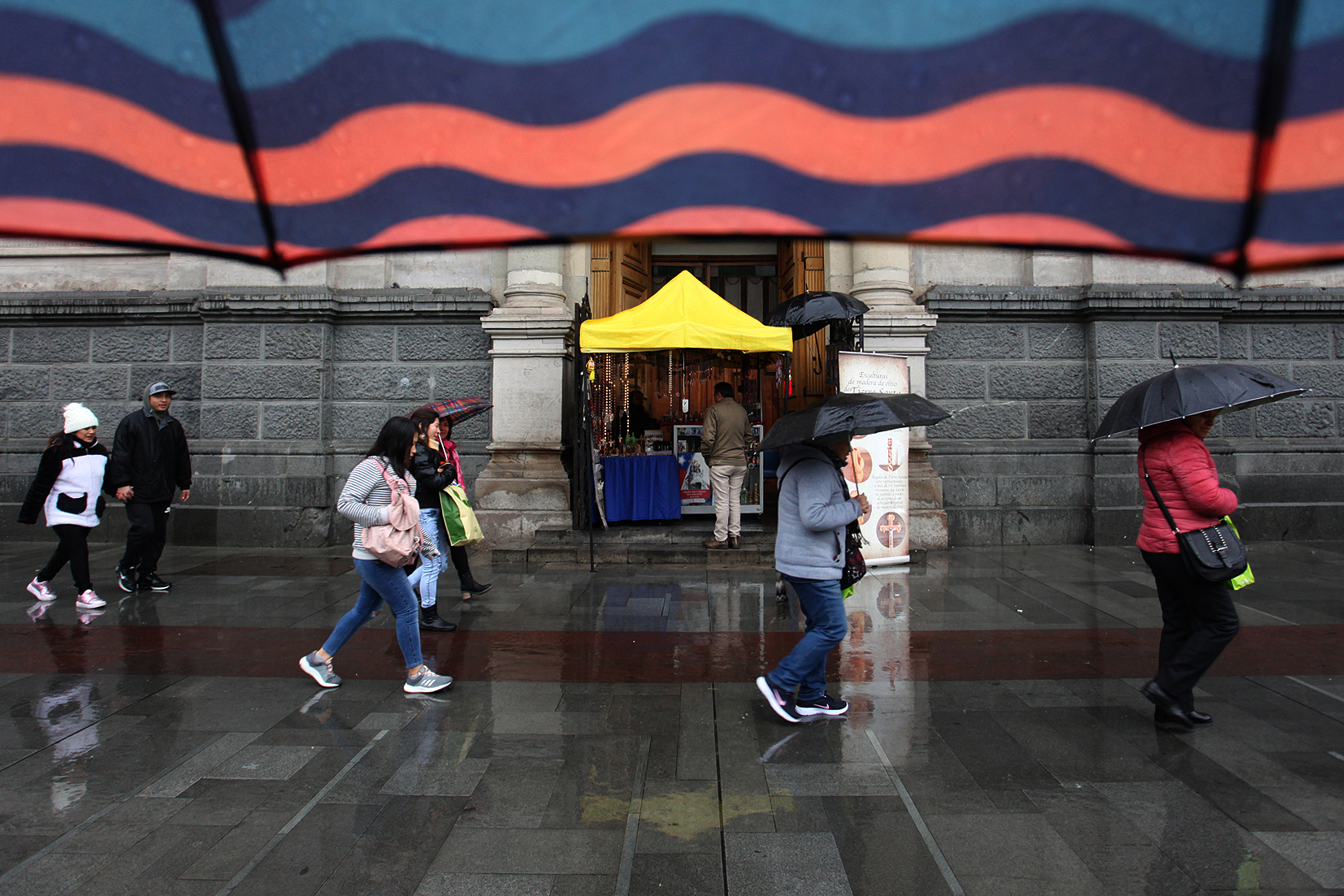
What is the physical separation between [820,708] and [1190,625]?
1.97 meters

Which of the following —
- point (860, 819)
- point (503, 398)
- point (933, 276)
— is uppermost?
point (933, 276)

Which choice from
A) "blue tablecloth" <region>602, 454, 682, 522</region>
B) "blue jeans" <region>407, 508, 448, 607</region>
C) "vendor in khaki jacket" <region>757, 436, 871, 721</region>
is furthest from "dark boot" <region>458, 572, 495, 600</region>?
"vendor in khaki jacket" <region>757, 436, 871, 721</region>

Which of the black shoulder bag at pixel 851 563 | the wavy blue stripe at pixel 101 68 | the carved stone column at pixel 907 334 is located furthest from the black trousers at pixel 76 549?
the carved stone column at pixel 907 334

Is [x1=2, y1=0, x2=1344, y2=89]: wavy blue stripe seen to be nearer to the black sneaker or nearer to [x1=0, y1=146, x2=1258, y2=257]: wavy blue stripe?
[x1=0, y1=146, x2=1258, y2=257]: wavy blue stripe

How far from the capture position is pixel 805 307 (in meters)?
8.74

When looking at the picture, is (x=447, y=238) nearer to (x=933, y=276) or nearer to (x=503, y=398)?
(x=503, y=398)

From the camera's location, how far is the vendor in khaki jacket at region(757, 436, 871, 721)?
160 inches

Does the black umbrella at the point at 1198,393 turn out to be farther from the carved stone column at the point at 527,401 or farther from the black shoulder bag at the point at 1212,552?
the carved stone column at the point at 527,401

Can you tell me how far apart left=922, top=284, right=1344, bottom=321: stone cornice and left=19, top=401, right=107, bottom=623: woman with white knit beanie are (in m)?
9.06

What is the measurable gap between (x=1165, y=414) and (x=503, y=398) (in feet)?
24.6

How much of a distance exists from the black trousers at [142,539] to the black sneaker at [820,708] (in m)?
6.16

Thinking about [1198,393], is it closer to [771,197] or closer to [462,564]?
[771,197]

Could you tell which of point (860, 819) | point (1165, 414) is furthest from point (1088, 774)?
point (1165, 414)

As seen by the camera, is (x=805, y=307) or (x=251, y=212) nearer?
(x=251, y=212)
